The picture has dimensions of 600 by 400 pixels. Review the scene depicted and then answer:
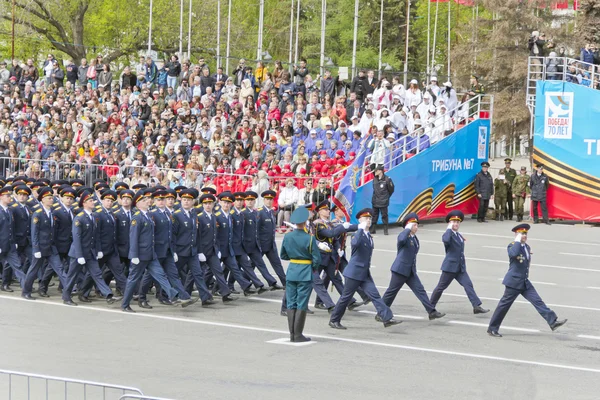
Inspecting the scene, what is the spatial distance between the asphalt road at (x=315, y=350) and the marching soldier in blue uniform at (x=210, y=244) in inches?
15.1

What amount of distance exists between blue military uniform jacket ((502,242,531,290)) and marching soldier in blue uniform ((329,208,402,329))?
164 cm

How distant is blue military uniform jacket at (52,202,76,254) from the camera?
16484 mm

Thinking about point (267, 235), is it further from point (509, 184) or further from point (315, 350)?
point (509, 184)

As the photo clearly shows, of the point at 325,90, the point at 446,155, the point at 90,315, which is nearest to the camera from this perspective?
the point at 90,315

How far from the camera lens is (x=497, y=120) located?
3916 centimetres

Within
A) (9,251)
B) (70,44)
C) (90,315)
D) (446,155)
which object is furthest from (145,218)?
(70,44)

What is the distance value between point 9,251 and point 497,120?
25.3 meters

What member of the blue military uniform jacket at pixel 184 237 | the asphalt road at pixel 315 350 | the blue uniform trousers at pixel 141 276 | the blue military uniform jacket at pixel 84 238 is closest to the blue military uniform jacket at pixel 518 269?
the asphalt road at pixel 315 350

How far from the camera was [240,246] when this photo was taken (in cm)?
1684

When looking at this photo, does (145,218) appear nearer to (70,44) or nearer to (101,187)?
(101,187)

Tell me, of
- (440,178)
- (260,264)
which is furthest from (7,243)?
(440,178)

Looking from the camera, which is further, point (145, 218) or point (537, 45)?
point (537, 45)

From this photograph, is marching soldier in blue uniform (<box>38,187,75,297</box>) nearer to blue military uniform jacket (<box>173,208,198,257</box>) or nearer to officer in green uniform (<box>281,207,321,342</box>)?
blue military uniform jacket (<box>173,208,198,257</box>)

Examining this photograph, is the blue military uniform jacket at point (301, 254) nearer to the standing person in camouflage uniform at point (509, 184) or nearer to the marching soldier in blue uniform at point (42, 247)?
the marching soldier in blue uniform at point (42, 247)
